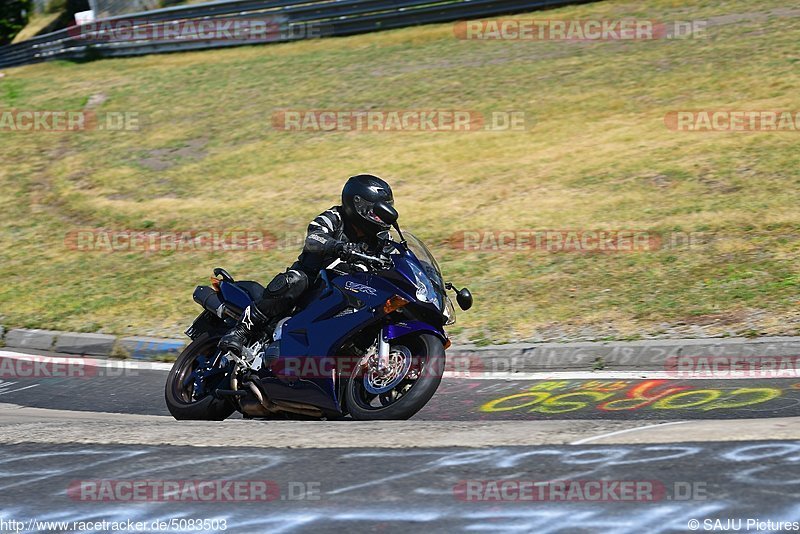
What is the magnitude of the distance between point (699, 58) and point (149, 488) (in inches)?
570

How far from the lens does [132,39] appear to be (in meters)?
25.3

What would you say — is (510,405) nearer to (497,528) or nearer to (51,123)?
(497,528)

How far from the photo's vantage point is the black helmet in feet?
21.7

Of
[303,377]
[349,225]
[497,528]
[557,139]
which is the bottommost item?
[497,528]

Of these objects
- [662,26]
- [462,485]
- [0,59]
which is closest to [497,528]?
[462,485]

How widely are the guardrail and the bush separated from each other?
8.62 m

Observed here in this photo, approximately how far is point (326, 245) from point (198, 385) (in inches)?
67.4

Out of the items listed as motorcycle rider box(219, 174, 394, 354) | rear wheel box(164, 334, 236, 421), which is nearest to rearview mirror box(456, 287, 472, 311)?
motorcycle rider box(219, 174, 394, 354)

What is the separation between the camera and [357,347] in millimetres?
6586

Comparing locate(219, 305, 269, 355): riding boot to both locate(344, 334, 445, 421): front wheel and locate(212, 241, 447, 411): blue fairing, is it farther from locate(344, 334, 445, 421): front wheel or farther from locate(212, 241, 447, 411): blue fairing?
locate(344, 334, 445, 421): front wheel
